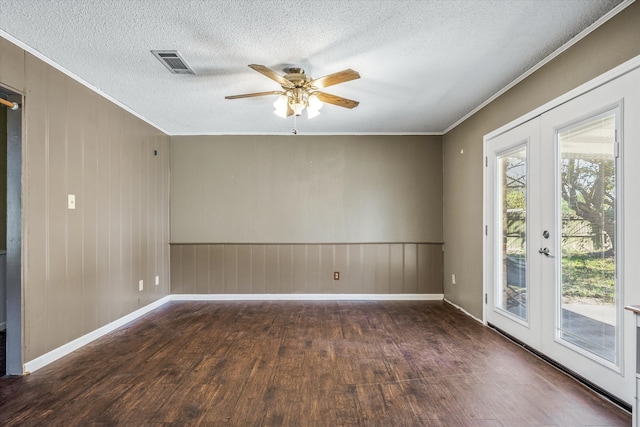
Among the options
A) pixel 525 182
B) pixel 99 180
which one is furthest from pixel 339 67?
pixel 99 180

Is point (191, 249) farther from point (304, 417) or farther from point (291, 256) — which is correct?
point (304, 417)

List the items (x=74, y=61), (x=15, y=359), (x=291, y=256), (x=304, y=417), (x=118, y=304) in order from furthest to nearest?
(x=291, y=256) → (x=118, y=304) → (x=74, y=61) → (x=15, y=359) → (x=304, y=417)

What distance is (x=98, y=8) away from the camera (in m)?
2.20

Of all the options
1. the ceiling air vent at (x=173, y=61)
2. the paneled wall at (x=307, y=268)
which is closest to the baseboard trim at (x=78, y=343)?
the paneled wall at (x=307, y=268)

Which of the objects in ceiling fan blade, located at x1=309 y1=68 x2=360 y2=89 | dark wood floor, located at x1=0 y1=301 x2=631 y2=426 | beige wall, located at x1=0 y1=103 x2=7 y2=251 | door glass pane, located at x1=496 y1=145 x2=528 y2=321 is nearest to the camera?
dark wood floor, located at x1=0 y1=301 x2=631 y2=426

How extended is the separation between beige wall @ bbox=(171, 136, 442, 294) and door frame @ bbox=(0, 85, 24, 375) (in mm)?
2717

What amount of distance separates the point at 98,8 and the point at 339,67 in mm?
1784

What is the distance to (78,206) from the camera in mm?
3264

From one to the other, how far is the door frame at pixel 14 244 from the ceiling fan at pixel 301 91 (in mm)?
1601

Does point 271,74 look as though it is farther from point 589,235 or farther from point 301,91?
point 589,235

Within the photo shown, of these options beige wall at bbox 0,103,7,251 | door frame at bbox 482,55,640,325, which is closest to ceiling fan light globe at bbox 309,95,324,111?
door frame at bbox 482,55,640,325

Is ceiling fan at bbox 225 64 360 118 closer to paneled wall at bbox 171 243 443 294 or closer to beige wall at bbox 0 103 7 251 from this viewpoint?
paneled wall at bbox 171 243 443 294

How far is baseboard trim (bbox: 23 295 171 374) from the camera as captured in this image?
2.75 m

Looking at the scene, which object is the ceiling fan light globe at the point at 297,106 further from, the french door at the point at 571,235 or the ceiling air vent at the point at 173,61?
the french door at the point at 571,235
